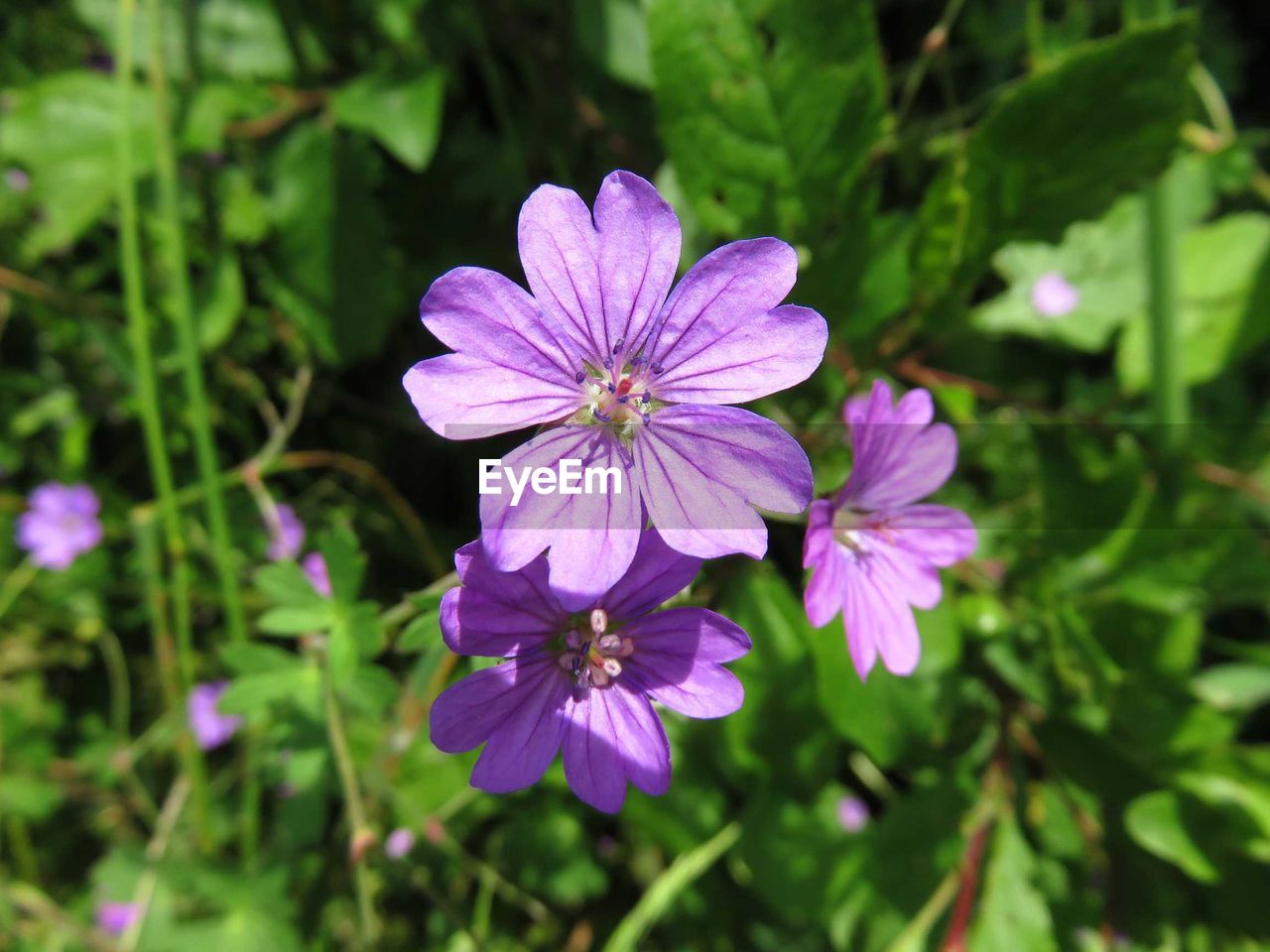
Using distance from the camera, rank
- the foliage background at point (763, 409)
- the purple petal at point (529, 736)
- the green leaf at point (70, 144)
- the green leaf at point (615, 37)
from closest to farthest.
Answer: the purple petal at point (529, 736), the foliage background at point (763, 409), the green leaf at point (615, 37), the green leaf at point (70, 144)

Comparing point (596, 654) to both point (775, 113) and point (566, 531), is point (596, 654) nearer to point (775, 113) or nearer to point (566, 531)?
point (566, 531)

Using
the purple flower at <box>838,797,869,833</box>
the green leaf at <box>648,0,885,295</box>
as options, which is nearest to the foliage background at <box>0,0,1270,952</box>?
the green leaf at <box>648,0,885,295</box>

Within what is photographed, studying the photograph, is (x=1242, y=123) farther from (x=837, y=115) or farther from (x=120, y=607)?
(x=120, y=607)

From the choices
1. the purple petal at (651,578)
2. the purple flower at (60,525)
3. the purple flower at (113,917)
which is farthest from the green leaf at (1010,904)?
the purple flower at (60,525)

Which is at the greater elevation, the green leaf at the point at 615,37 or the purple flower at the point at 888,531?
the green leaf at the point at 615,37

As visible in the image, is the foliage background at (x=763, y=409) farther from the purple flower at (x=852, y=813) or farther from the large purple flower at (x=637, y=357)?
the large purple flower at (x=637, y=357)

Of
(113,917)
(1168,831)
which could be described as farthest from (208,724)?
(1168,831)

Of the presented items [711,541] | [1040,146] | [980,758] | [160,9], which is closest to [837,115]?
[1040,146]
